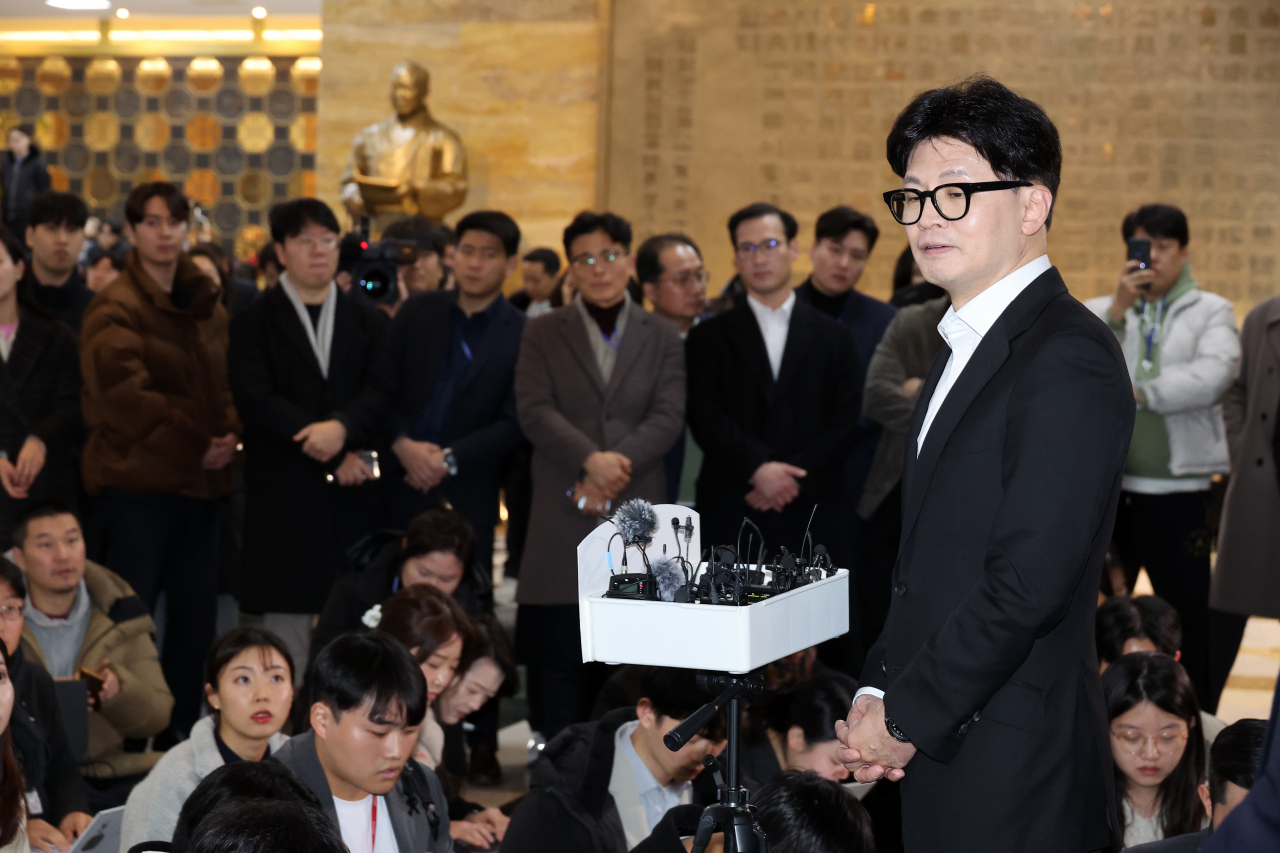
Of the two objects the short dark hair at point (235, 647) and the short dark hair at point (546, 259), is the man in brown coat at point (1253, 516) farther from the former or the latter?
the short dark hair at point (546, 259)

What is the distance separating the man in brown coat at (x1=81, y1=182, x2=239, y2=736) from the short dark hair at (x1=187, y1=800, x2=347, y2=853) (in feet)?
8.47

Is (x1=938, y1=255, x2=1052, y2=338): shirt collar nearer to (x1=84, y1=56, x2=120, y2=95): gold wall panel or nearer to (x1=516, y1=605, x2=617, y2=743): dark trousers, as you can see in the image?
(x1=516, y1=605, x2=617, y2=743): dark trousers

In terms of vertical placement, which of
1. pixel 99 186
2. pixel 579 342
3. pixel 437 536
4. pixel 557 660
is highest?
pixel 99 186

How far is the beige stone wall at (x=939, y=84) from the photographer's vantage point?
342 inches

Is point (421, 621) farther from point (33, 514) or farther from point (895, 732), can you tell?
point (895, 732)

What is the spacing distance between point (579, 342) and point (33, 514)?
165cm

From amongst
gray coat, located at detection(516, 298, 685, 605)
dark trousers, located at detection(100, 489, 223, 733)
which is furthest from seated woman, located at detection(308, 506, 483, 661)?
dark trousers, located at detection(100, 489, 223, 733)

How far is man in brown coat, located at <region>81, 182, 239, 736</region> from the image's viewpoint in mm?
4270

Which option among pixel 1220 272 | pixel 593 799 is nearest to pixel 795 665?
pixel 593 799

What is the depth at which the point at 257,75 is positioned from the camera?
1429 centimetres

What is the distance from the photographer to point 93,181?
14.6m

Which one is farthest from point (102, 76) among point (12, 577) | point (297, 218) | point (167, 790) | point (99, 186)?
point (167, 790)

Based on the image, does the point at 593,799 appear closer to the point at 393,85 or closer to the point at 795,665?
the point at 795,665

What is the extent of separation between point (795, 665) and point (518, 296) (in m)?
3.81
